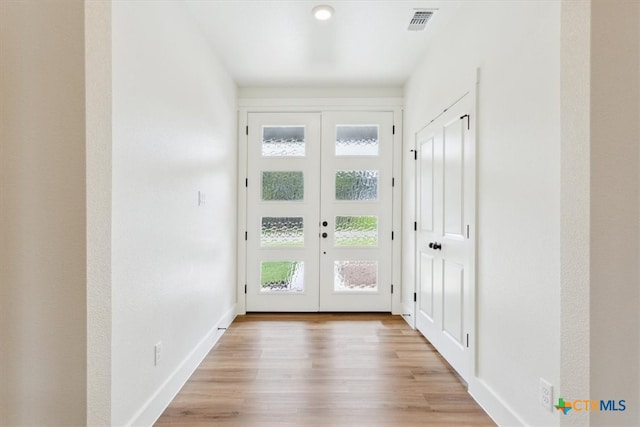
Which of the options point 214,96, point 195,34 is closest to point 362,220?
point 214,96

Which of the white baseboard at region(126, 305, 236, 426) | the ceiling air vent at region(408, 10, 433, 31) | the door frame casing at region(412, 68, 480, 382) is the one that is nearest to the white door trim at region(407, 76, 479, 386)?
the door frame casing at region(412, 68, 480, 382)

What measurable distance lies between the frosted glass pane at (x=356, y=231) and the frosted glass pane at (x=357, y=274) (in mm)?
239

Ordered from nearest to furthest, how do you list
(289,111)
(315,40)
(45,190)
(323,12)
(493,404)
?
(45,190), (493,404), (323,12), (315,40), (289,111)

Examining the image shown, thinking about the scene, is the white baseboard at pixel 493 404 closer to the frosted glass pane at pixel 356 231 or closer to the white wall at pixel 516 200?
the white wall at pixel 516 200

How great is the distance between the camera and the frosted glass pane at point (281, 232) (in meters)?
4.04

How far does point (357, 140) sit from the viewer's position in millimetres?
4055

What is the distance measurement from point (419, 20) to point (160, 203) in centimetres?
232

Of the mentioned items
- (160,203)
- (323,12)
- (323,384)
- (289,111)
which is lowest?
(323,384)

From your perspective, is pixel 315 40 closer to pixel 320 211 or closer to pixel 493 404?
pixel 320 211

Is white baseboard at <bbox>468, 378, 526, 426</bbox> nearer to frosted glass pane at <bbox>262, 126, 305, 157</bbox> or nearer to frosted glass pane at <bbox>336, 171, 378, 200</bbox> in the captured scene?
frosted glass pane at <bbox>336, 171, 378, 200</bbox>

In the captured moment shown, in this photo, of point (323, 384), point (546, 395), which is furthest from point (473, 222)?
point (323, 384)

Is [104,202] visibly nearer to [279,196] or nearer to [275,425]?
[275,425]

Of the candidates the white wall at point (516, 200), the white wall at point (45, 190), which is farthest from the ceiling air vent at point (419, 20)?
the white wall at point (45, 190)

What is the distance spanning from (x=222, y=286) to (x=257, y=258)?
68 cm
